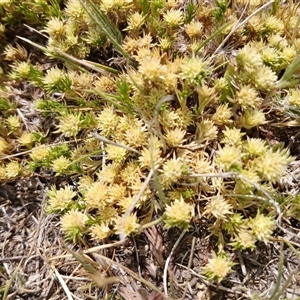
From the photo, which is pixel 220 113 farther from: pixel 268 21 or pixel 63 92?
pixel 63 92

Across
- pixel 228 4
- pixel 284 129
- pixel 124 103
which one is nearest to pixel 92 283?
pixel 124 103

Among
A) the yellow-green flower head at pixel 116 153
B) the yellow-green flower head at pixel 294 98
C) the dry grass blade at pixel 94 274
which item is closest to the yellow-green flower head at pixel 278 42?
the yellow-green flower head at pixel 294 98

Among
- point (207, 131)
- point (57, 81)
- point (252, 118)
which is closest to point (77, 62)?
point (57, 81)

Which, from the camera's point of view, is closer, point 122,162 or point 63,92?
point 122,162

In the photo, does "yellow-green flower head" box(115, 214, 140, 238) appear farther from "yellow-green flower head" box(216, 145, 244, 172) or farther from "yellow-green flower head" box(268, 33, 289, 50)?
"yellow-green flower head" box(268, 33, 289, 50)

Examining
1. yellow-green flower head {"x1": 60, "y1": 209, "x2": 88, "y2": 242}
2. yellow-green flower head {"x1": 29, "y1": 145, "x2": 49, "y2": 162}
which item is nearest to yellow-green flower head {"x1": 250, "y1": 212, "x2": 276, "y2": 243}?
yellow-green flower head {"x1": 60, "y1": 209, "x2": 88, "y2": 242}

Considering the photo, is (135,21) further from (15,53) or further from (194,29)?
(15,53)
